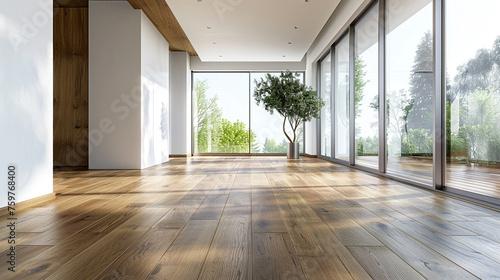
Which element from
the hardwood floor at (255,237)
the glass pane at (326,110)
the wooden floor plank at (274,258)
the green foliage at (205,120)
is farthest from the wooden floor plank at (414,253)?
the green foliage at (205,120)

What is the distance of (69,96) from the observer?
16.9 ft

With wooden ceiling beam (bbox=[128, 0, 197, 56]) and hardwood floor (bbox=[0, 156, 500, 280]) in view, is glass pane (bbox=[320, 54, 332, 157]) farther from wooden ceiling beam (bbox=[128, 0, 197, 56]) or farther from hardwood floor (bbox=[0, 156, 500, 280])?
hardwood floor (bbox=[0, 156, 500, 280])

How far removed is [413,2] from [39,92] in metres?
3.24

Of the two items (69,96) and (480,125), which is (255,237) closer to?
(480,125)

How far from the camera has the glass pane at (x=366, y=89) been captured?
432 centimetres

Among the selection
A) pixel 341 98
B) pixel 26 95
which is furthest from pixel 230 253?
pixel 341 98

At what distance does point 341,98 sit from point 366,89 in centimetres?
135

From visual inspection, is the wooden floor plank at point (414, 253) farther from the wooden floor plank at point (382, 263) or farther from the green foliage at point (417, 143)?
the green foliage at point (417, 143)

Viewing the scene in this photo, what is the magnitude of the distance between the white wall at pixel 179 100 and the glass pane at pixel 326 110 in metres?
3.12

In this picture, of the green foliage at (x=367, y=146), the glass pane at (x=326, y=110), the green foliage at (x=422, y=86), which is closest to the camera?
the green foliage at (x=422, y=86)

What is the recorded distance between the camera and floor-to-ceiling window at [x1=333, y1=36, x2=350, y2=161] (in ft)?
18.5

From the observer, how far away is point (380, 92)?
401 centimetres

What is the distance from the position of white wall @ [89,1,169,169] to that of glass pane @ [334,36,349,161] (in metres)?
3.15

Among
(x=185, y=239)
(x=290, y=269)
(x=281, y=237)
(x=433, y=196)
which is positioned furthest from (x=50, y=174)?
(x=433, y=196)
